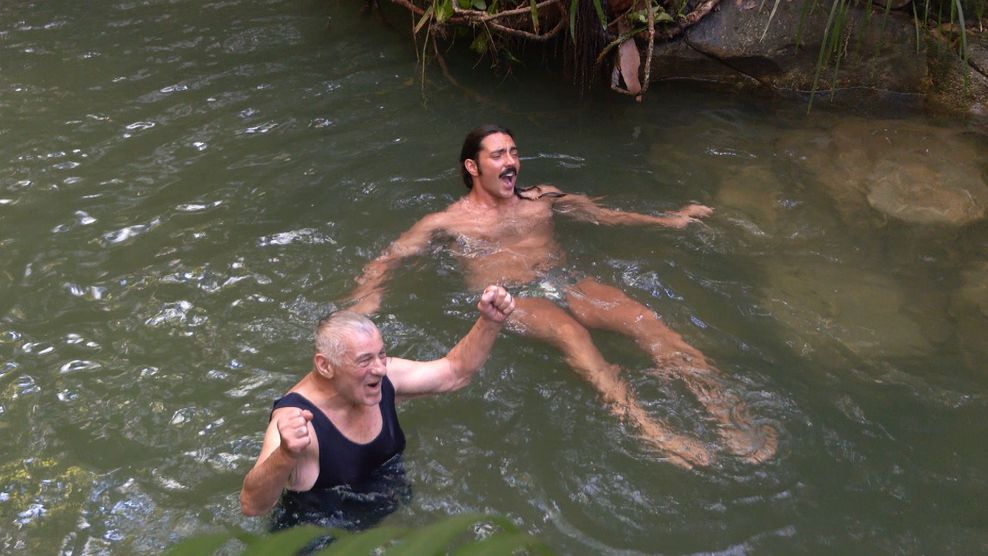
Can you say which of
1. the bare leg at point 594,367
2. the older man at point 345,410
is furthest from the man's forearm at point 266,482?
the bare leg at point 594,367

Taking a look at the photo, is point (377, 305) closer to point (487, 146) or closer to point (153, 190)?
point (487, 146)

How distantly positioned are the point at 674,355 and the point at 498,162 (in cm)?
163

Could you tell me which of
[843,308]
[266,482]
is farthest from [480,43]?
[266,482]

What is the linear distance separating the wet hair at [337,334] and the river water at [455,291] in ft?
2.91

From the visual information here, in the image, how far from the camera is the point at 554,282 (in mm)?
5543

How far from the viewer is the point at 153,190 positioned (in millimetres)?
6566

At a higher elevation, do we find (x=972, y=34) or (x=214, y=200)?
(x=972, y=34)

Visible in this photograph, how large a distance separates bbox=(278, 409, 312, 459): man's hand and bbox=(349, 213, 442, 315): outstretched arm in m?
2.01

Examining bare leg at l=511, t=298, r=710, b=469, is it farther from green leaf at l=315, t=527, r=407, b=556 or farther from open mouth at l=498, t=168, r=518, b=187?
green leaf at l=315, t=527, r=407, b=556

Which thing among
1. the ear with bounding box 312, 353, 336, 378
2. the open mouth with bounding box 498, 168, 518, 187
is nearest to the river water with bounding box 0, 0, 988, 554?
the open mouth with bounding box 498, 168, 518, 187

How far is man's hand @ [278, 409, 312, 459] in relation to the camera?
10.1 ft

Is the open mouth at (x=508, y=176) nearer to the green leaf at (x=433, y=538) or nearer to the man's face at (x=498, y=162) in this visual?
the man's face at (x=498, y=162)

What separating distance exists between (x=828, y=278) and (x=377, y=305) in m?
2.67

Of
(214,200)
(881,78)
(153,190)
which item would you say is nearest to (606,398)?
(214,200)
